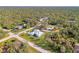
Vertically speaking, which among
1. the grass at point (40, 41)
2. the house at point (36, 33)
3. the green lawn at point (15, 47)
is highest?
the house at point (36, 33)

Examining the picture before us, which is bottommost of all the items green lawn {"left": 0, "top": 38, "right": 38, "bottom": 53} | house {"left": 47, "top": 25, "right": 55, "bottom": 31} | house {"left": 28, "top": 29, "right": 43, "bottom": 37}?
green lawn {"left": 0, "top": 38, "right": 38, "bottom": 53}

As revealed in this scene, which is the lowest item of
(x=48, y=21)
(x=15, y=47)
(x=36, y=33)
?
(x=15, y=47)

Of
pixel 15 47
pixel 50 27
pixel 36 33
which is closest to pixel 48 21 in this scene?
pixel 50 27

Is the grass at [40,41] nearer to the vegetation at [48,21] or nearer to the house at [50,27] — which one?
the vegetation at [48,21]

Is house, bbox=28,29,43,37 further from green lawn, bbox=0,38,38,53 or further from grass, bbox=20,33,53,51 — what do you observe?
green lawn, bbox=0,38,38,53

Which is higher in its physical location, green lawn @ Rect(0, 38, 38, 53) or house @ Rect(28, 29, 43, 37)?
house @ Rect(28, 29, 43, 37)

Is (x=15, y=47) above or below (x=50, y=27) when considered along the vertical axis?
below

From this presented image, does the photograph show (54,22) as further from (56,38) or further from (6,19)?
(6,19)

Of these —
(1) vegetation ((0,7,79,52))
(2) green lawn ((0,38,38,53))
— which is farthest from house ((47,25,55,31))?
(2) green lawn ((0,38,38,53))

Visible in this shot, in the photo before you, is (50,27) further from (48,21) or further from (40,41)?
(40,41)

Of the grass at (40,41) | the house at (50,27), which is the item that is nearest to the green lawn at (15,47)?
the grass at (40,41)

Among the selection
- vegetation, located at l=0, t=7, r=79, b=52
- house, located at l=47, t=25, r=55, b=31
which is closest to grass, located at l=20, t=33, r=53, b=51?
vegetation, located at l=0, t=7, r=79, b=52
